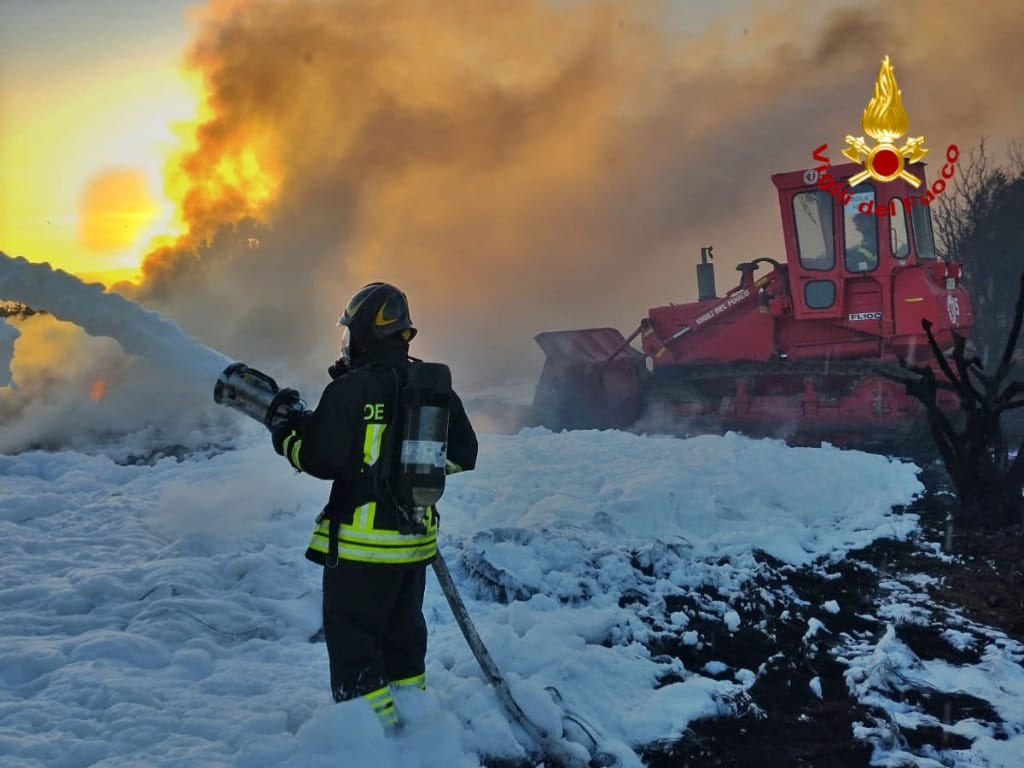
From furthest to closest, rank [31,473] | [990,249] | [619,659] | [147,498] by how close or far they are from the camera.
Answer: [990,249], [31,473], [147,498], [619,659]

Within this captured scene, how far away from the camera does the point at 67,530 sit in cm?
600

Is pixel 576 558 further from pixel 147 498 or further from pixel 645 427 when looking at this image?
pixel 645 427

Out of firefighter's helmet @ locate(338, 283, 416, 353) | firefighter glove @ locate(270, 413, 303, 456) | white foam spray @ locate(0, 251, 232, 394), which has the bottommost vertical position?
firefighter glove @ locate(270, 413, 303, 456)

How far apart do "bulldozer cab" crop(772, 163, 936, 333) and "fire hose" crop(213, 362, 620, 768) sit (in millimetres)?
9966

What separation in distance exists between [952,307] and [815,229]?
2289 millimetres

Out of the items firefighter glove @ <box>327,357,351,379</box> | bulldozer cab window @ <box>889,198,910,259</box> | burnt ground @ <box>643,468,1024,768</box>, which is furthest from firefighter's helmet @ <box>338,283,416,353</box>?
bulldozer cab window @ <box>889,198,910,259</box>

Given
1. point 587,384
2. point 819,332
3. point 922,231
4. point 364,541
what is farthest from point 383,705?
point 922,231

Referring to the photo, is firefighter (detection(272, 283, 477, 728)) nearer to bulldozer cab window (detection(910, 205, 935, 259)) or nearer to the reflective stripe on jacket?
the reflective stripe on jacket

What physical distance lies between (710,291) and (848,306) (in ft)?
9.12

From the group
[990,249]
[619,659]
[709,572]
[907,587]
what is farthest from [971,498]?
[990,249]

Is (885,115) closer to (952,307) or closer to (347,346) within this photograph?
(952,307)

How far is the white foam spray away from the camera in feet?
18.0

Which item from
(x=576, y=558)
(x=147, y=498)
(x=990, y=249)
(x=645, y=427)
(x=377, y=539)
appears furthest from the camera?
(x=990, y=249)

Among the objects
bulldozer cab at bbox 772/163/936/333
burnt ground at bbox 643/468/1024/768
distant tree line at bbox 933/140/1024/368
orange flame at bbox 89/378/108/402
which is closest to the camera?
burnt ground at bbox 643/468/1024/768
